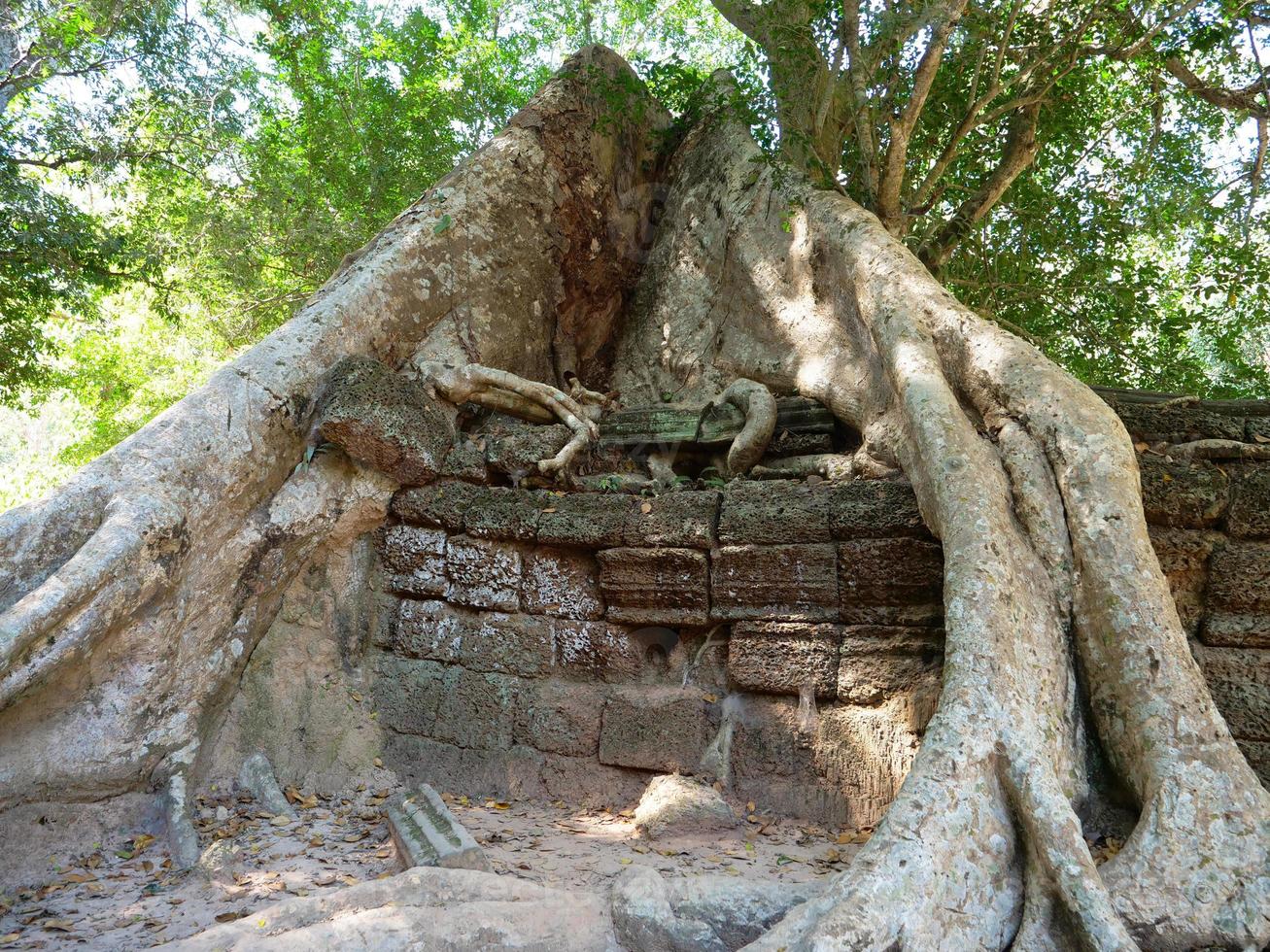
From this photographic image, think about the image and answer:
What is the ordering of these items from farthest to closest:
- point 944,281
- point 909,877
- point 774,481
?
point 944,281 < point 774,481 < point 909,877

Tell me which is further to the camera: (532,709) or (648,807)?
(532,709)

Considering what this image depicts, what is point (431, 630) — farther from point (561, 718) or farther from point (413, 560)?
point (561, 718)

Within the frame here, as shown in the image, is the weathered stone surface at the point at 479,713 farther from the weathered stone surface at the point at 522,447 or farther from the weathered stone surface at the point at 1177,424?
the weathered stone surface at the point at 1177,424

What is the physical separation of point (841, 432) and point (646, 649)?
1.69 meters

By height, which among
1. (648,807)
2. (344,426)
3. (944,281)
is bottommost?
(648,807)

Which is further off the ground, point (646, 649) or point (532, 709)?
point (646, 649)

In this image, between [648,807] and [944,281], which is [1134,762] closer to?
[648,807]

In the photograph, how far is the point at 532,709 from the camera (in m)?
3.80

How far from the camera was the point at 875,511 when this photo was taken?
3.56 m

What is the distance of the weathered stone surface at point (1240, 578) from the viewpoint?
3229mm

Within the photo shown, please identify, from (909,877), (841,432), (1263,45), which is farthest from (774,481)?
(1263,45)

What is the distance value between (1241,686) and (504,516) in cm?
305

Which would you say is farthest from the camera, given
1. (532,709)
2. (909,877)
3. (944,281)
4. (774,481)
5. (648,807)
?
(944,281)

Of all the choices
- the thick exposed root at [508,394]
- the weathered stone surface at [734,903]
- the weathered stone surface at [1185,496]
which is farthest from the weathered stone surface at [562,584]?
the weathered stone surface at [1185,496]
